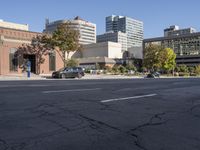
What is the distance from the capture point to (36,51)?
47562 mm

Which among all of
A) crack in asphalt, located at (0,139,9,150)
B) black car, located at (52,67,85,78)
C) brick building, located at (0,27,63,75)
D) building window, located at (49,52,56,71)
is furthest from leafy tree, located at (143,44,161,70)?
crack in asphalt, located at (0,139,9,150)

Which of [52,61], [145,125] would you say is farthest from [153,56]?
[145,125]

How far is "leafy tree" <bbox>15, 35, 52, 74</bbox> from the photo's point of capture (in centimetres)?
4556

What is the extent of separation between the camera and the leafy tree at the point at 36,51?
45562 millimetres

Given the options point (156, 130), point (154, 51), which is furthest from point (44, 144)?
point (154, 51)

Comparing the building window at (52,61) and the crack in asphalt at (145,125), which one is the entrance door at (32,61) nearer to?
the building window at (52,61)

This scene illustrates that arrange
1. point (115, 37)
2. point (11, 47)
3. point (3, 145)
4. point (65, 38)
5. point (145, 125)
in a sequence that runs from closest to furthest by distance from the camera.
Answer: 1. point (3, 145)
2. point (145, 125)
3. point (65, 38)
4. point (11, 47)
5. point (115, 37)

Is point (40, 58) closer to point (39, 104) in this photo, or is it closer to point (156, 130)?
point (39, 104)

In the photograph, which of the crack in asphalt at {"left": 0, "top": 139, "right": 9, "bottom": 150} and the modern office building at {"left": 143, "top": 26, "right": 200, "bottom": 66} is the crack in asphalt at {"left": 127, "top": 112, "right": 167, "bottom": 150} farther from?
the modern office building at {"left": 143, "top": 26, "right": 200, "bottom": 66}

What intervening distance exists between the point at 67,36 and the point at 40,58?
25.3ft

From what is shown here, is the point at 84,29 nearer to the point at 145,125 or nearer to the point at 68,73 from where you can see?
the point at 68,73

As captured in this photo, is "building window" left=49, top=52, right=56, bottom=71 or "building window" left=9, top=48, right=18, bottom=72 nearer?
"building window" left=9, top=48, right=18, bottom=72

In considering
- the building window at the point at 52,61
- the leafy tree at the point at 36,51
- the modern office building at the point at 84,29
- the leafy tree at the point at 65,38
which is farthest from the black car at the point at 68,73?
the modern office building at the point at 84,29

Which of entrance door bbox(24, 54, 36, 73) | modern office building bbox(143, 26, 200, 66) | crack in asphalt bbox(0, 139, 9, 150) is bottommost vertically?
crack in asphalt bbox(0, 139, 9, 150)
